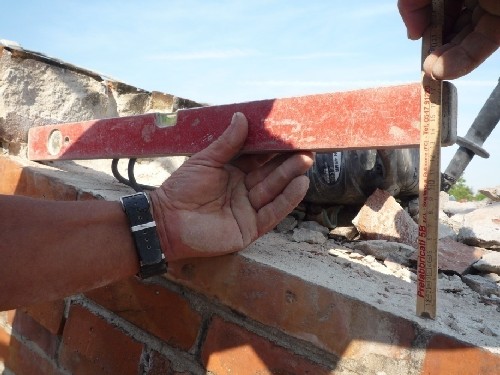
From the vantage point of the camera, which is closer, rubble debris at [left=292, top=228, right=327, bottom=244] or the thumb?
the thumb

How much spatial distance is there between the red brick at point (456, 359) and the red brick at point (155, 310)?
21.7 inches

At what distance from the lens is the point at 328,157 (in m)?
1.42

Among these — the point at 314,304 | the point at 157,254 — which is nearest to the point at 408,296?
the point at 314,304

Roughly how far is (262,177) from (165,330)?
0.48m

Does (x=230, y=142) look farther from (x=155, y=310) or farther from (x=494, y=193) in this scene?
(x=494, y=193)

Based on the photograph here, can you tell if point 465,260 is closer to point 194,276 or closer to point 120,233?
point 194,276

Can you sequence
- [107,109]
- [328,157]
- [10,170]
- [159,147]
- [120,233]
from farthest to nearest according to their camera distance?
1. [107,109]
2. [10,170]
3. [328,157]
4. [159,147]
5. [120,233]

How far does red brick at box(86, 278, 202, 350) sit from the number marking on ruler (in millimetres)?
550

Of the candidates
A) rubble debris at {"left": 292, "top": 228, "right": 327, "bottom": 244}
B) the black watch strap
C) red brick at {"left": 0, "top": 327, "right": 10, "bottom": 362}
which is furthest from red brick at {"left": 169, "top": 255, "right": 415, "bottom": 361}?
red brick at {"left": 0, "top": 327, "right": 10, "bottom": 362}

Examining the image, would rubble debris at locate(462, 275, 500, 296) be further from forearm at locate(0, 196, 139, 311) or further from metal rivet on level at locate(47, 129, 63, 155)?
metal rivet on level at locate(47, 129, 63, 155)

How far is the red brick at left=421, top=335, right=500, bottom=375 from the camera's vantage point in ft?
2.21

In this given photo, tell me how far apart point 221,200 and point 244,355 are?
37cm

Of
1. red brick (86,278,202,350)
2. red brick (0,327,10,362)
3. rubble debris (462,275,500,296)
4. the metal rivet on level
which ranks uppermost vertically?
the metal rivet on level

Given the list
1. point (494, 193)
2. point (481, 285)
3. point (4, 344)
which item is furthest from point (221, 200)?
point (494, 193)
